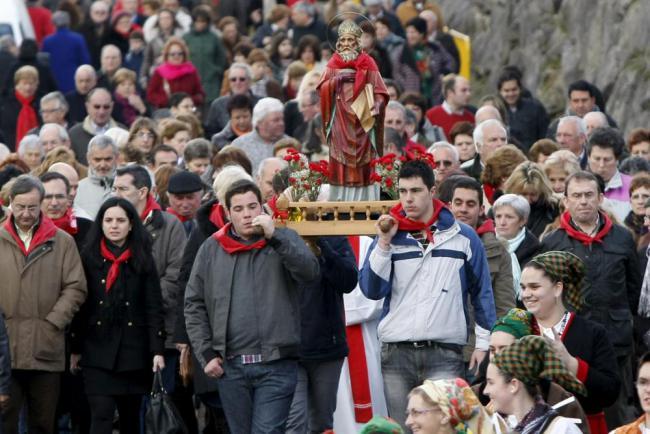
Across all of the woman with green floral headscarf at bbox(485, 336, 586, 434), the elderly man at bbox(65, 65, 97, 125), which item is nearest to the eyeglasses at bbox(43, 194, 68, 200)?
the woman with green floral headscarf at bbox(485, 336, 586, 434)

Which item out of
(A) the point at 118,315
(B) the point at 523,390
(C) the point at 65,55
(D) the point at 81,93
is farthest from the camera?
(C) the point at 65,55

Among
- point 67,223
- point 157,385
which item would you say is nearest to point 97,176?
point 67,223

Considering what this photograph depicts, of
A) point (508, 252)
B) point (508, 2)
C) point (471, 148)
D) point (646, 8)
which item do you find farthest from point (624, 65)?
point (508, 252)

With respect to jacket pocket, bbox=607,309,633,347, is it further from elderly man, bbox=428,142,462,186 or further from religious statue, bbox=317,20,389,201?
elderly man, bbox=428,142,462,186

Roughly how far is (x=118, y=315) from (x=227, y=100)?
741cm

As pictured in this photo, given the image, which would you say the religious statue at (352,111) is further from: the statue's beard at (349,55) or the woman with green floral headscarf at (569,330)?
the woman with green floral headscarf at (569,330)

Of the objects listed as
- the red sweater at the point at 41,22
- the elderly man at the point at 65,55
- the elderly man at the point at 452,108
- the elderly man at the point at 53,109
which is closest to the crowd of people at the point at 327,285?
the elderly man at the point at 53,109

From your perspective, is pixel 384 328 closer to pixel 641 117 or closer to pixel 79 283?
pixel 79 283

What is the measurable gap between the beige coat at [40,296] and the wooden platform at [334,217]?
8.24ft

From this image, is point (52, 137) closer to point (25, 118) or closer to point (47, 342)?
point (25, 118)

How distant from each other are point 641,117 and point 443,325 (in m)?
11.7

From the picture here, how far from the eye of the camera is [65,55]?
25703 millimetres

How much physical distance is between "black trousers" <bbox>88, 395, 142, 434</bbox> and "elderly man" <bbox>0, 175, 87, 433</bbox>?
1.19 feet

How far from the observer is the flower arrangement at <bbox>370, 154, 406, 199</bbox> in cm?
1213
